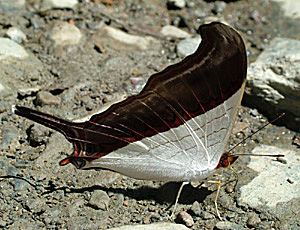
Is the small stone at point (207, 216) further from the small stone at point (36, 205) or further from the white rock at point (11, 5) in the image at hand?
the white rock at point (11, 5)

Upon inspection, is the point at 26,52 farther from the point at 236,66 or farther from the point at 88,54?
the point at 236,66

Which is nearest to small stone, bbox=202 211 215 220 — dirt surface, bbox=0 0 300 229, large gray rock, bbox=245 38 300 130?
dirt surface, bbox=0 0 300 229

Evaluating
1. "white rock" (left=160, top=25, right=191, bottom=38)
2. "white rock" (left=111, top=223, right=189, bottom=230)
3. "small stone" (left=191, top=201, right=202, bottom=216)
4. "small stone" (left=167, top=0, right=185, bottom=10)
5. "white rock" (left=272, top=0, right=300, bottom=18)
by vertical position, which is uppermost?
"white rock" (left=272, top=0, right=300, bottom=18)

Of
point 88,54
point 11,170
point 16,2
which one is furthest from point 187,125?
point 16,2

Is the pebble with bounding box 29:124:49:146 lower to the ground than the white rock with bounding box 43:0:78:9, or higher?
lower

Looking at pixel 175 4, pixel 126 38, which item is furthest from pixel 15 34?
pixel 175 4

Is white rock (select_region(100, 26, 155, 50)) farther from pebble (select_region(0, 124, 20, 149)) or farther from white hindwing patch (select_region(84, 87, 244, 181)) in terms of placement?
white hindwing patch (select_region(84, 87, 244, 181))
